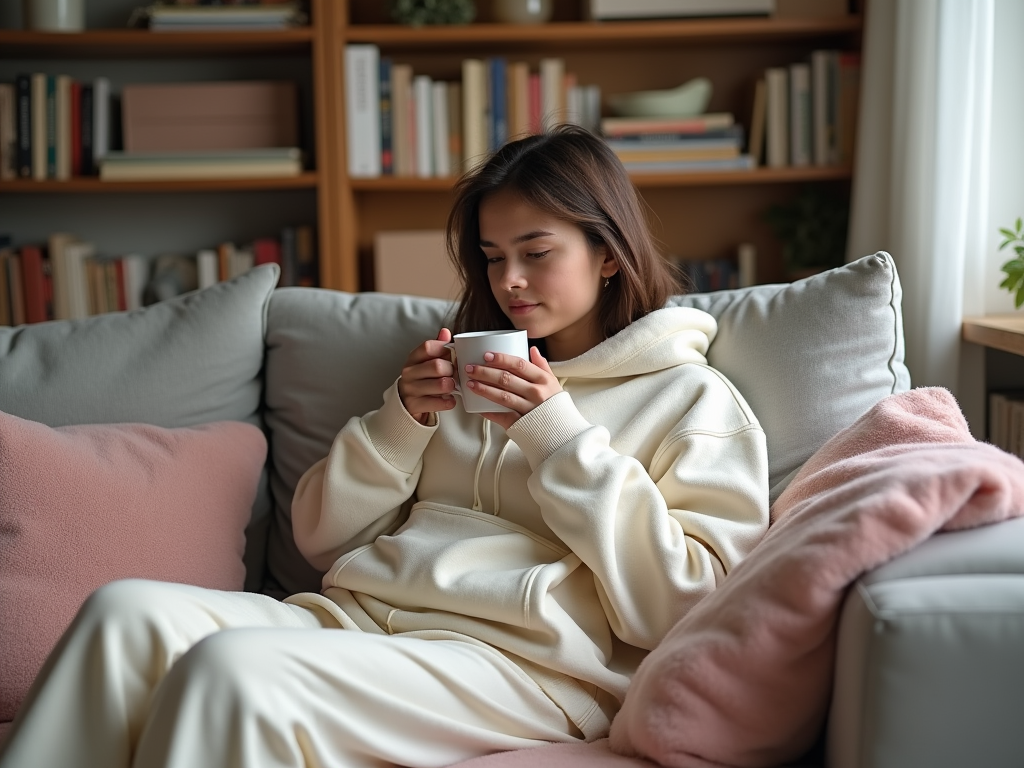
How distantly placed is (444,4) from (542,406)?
1.81 m

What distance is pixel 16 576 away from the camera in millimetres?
1322

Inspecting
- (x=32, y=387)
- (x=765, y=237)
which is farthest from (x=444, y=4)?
(x=32, y=387)

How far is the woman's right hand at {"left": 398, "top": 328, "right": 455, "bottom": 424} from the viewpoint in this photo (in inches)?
54.6

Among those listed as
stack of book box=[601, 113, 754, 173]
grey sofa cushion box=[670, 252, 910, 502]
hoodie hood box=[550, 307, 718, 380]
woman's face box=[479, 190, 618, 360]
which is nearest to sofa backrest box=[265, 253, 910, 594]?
grey sofa cushion box=[670, 252, 910, 502]

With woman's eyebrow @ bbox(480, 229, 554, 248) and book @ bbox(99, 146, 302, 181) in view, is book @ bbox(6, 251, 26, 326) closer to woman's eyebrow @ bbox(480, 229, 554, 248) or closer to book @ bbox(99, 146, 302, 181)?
book @ bbox(99, 146, 302, 181)

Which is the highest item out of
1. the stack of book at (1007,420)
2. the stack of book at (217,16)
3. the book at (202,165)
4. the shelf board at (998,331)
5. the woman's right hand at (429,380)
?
the stack of book at (217,16)

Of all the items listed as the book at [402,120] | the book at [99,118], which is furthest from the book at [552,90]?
the book at [99,118]

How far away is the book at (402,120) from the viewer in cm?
283

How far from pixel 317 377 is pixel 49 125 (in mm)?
1659

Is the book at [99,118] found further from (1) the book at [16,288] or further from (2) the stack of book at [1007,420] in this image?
(2) the stack of book at [1007,420]

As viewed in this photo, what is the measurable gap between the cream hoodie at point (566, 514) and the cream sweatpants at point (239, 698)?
0.31 ft

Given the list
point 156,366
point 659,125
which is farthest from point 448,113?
point 156,366

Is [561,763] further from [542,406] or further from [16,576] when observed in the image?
[16,576]

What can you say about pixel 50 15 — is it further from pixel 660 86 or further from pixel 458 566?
pixel 458 566
